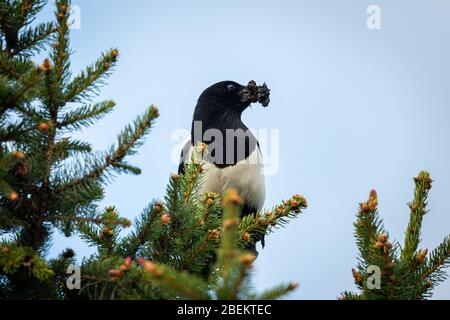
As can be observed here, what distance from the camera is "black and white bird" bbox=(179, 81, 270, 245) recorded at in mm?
5625

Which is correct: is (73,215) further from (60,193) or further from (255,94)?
(255,94)

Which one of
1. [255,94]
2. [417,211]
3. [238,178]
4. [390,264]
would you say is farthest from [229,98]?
[390,264]

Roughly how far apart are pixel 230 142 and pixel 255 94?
0.75 metres

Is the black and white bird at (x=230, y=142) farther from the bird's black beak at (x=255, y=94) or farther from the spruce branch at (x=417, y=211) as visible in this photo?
the spruce branch at (x=417, y=211)

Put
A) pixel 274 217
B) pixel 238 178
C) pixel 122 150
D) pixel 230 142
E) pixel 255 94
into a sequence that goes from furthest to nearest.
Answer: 1. pixel 255 94
2. pixel 230 142
3. pixel 238 178
4. pixel 274 217
5. pixel 122 150

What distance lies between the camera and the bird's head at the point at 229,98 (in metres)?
6.18

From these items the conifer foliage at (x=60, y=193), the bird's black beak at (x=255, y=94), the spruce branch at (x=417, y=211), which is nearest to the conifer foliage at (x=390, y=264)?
the spruce branch at (x=417, y=211)

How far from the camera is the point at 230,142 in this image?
5801mm

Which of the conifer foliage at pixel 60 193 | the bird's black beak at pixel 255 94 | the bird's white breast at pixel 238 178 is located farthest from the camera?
the bird's black beak at pixel 255 94

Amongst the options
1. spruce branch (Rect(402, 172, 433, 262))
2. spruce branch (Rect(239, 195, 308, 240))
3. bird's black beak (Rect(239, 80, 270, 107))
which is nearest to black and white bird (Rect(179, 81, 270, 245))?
bird's black beak (Rect(239, 80, 270, 107))

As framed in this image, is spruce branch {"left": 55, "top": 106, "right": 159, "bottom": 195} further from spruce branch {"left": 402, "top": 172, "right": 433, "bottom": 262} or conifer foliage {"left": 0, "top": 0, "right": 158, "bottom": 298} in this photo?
spruce branch {"left": 402, "top": 172, "right": 433, "bottom": 262}

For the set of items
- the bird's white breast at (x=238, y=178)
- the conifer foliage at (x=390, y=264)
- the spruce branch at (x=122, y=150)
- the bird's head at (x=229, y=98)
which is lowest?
the conifer foliage at (x=390, y=264)
